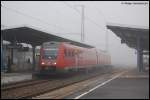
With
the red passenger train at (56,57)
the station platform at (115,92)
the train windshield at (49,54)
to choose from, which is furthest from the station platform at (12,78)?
the station platform at (115,92)

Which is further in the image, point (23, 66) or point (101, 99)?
point (23, 66)

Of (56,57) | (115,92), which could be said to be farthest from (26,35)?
(115,92)

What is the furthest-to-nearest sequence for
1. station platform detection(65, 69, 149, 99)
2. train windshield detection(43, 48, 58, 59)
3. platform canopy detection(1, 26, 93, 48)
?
platform canopy detection(1, 26, 93, 48), train windshield detection(43, 48, 58, 59), station platform detection(65, 69, 149, 99)

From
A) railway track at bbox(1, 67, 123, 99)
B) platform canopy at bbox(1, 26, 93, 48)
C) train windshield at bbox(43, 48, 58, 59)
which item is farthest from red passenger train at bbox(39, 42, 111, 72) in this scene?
railway track at bbox(1, 67, 123, 99)

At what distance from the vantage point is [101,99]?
1608 centimetres

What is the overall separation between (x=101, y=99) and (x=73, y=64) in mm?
20183

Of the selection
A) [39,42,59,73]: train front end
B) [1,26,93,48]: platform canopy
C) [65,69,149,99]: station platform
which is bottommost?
[65,69,149,99]: station platform

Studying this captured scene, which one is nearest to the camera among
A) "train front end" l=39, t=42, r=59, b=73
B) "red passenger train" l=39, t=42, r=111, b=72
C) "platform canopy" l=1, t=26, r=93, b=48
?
"red passenger train" l=39, t=42, r=111, b=72

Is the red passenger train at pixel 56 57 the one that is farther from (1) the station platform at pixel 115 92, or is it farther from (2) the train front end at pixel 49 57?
(1) the station platform at pixel 115 92

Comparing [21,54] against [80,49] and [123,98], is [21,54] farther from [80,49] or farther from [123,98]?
[123,98]

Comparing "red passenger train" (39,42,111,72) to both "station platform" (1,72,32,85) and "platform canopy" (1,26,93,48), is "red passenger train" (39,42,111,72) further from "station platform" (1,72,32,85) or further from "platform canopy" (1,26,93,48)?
"station platform" (1,72,32,85)

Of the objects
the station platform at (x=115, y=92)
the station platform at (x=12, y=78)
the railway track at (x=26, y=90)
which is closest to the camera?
the station platform at (x=115, y=92)

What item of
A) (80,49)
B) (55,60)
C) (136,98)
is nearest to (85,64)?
(80,49)

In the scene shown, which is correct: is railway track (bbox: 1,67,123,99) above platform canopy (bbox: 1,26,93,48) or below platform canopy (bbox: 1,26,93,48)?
below
